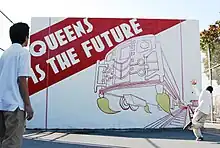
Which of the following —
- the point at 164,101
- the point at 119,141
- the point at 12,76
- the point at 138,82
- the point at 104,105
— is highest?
the point at 138,82

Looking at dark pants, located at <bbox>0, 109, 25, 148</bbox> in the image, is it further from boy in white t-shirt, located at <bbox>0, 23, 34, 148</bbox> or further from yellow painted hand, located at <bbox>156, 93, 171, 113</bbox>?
yellow painted hand, located at <bbox>156, 93, 171, 113</bbox>

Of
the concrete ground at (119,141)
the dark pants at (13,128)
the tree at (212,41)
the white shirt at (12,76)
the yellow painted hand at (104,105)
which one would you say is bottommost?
the concrete ground at (119,141)

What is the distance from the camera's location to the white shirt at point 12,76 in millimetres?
2576

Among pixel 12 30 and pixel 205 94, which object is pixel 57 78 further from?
pixel 12 30

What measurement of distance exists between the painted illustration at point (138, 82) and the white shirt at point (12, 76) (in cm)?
882

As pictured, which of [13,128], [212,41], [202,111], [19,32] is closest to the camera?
[13,128]

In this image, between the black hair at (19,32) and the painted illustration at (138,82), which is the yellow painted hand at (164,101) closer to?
the painted illustration at (138,82)

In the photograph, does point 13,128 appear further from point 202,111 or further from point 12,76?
point 202,111

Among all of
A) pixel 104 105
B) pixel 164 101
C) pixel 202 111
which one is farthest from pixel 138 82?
pixel 202 111

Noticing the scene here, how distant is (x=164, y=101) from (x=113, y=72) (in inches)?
87.0

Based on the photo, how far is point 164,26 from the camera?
39.4ft

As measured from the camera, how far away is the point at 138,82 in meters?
11.6

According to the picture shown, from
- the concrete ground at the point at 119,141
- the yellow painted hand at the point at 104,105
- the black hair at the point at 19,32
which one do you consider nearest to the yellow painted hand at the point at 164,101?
the concrete ground at the point at 119,141

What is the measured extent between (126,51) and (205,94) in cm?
449
